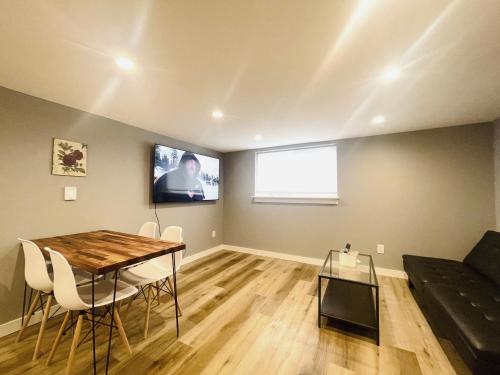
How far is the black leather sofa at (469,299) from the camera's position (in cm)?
113

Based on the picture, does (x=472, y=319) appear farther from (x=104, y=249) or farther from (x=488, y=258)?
(x=104, y=249)

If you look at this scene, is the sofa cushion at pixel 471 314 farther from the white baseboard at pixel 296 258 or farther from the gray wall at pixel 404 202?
the white baseboard at pixel 296 258

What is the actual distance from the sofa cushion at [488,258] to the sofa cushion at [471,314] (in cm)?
15

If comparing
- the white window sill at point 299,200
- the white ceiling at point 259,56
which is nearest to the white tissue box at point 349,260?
the white window sill at point 299,200

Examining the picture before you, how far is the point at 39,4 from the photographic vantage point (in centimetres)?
101

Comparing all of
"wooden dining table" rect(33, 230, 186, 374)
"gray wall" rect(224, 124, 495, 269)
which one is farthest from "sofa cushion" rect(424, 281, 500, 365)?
"wooden dining table" rect(33, 230, 186, 374)

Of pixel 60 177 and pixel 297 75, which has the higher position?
pixel 297 75

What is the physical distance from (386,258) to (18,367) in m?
3.94

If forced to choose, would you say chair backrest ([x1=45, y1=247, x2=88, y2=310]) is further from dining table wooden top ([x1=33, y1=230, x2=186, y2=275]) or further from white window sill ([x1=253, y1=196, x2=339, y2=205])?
white window sill ([x1=253, y1=196, x2=339, y2=205])

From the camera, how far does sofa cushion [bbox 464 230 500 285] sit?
1914mm

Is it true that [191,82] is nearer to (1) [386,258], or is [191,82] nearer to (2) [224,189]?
(2) [224,189]

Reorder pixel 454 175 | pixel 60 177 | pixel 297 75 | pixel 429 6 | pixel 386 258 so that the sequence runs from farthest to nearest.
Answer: pixel 386 258
pixel 454 175
pixel 60 177
pixel 297 75
pixel 429 6

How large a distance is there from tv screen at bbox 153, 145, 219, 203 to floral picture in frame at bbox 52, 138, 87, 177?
82 centimetres

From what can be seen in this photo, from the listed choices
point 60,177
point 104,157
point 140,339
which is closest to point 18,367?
point 140,339
